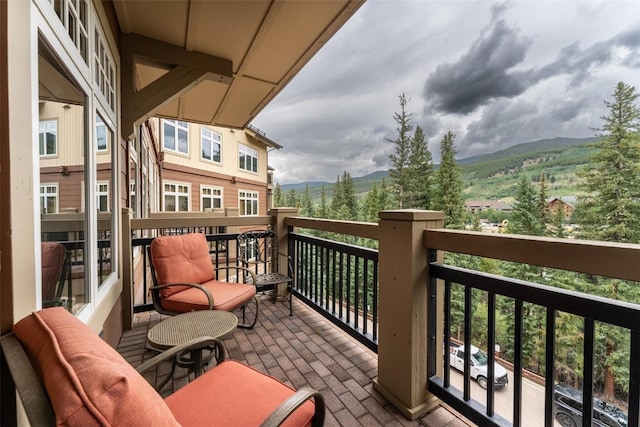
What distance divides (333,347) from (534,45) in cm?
7266

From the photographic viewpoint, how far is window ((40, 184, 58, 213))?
1.24m

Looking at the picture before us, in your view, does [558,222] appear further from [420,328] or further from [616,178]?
[420,328]

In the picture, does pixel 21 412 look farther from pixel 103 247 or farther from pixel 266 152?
pixel 266 152

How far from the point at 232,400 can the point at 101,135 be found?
227 cm

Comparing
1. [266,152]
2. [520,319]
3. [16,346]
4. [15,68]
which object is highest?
[266,152]

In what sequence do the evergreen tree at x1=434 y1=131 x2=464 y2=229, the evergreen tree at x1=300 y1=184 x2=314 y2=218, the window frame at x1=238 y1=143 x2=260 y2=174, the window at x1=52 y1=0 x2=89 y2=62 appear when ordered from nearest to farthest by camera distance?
the window at x1=52 y1=0 x2=89 y2=62
the window frame at x1=238 y1=143 x2=260 y2=174
the evergreen tree at x1=434 y1=131 x2=464 y2=229
the evergreen tree at x1=300 y1=184 x2=314 y2=218

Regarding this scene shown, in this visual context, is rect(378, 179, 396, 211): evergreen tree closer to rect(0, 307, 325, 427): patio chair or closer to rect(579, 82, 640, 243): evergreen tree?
rect(579, 82, 640, 243): evergreen tree

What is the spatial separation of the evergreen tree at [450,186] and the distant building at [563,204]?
6.76m

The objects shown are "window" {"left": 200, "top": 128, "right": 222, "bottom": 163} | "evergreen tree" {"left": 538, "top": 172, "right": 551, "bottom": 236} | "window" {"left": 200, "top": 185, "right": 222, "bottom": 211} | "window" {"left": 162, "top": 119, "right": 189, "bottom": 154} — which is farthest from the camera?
"evergreen tree" {"left": 538, "top": 172, "right": 551, "bottom": 236}

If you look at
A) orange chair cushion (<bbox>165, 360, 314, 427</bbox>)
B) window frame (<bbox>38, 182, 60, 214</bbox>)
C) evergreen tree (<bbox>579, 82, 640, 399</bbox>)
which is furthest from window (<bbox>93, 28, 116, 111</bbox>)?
evergreen tree (<bbox>579, 82, 640, 399</bbox>)

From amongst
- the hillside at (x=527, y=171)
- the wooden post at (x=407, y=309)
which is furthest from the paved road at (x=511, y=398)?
the hillside at (x=527, y=171)

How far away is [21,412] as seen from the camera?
2.94ft

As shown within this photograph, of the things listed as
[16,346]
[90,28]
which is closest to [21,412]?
[16,346]

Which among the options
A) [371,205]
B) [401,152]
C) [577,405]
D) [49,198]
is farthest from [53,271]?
[371,205]
